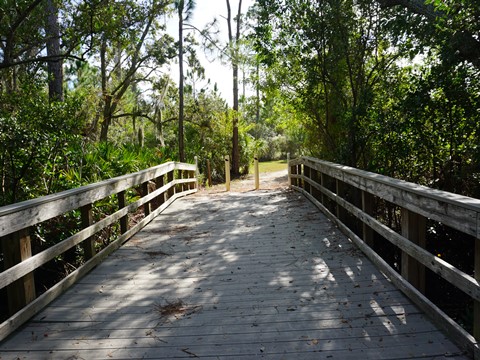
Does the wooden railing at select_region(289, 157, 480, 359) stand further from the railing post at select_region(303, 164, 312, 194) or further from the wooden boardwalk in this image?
the railing post at select_region(303, 164, 312, 194)

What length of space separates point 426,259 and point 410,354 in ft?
2.56

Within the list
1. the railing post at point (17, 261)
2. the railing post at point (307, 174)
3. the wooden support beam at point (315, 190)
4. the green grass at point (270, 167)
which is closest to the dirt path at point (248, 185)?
the green grass at point (270, 167)

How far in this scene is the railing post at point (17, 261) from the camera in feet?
10.7

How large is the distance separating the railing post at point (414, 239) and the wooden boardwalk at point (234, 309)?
0.21 metres

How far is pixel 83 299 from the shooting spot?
3.89 meters

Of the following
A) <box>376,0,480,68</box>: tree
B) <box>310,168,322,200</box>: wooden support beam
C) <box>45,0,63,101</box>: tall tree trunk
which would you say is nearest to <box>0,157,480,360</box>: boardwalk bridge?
<box>376,0,480,68</box>: tree

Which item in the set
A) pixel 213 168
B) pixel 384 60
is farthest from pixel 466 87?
pixel 213 168

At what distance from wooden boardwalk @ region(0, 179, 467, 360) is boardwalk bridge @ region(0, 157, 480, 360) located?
0.01m

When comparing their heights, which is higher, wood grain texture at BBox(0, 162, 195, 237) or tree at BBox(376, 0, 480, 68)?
tree at BBox(376, 0, 480, 68)

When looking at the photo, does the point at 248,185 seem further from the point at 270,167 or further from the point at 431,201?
the point at 431,201

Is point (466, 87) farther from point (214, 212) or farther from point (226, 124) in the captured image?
point (226, 124)

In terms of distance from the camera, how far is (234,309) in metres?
3.58

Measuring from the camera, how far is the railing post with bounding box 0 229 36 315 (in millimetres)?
3258

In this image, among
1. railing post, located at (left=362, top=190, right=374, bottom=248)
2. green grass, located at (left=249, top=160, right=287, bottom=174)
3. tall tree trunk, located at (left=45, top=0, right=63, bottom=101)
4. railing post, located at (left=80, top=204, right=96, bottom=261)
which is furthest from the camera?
green grass, located at (left=249, top=160, right=287, bottom=174)
